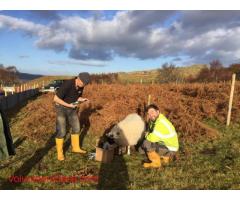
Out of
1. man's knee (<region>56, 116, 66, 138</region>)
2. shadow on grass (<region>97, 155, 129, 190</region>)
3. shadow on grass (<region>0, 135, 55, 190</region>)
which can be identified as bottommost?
shadow on grass (<region>0, 135, 55, 190</region>)

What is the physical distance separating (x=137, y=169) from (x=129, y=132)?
2.24 m

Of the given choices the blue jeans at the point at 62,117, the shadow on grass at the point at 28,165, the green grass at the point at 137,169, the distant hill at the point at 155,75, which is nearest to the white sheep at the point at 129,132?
the green grass at the point at 137,169

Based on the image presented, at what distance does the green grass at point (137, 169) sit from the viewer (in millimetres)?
6168

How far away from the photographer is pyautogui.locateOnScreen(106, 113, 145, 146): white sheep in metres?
9.17

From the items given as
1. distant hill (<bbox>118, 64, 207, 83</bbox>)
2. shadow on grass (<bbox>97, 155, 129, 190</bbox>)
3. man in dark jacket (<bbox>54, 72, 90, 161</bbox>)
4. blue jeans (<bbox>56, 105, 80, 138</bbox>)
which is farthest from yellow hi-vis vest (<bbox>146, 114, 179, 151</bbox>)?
distant hill (<bbox>118, 64, 207, 83</bbox>)

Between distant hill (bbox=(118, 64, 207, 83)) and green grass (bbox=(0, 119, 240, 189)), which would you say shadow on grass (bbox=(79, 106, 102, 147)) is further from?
distant hill (bbox=(118, 64, 207, 83))

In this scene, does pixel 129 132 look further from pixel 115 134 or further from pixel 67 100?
pixel 67 100

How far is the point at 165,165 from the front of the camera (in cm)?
755

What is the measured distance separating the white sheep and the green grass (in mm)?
566

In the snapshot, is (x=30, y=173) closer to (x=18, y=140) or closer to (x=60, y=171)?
(x=60, y=171)

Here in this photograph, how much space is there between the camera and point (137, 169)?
7242 mm

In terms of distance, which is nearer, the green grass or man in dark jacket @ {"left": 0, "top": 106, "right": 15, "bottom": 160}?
the green grass

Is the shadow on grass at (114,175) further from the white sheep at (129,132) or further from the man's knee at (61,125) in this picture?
the man's knee at (61,125)

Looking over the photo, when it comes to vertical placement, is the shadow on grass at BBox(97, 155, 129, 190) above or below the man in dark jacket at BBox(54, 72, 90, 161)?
below
